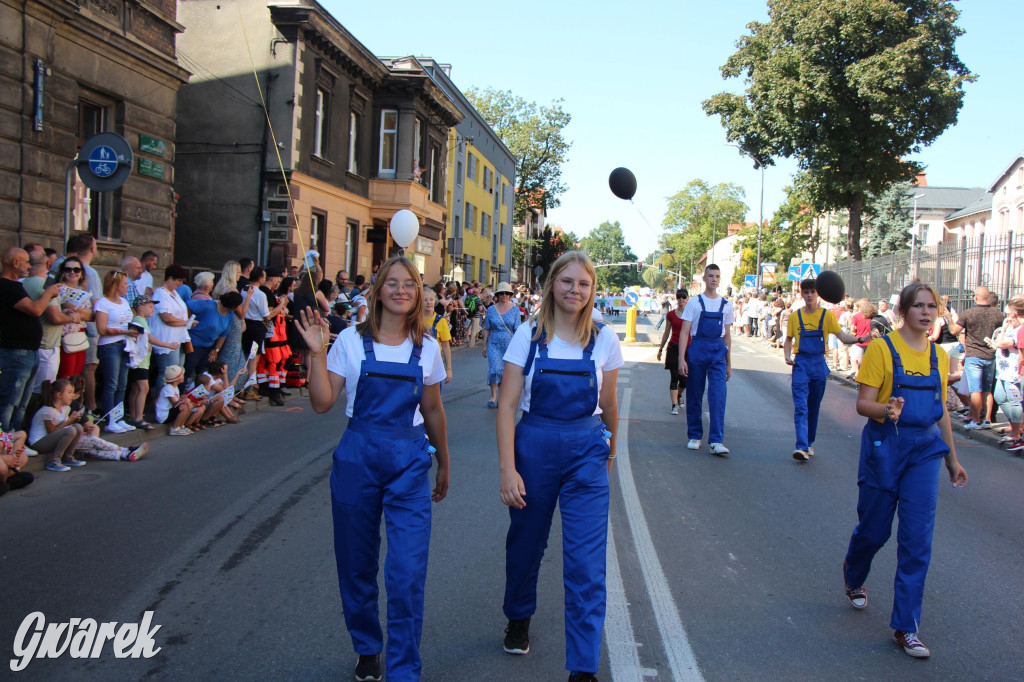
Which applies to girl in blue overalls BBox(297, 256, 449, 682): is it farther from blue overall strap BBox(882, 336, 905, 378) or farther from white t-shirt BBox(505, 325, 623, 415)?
blue overall strap BBox(882, 336, 905, 378)

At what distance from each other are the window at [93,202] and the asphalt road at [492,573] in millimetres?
7487

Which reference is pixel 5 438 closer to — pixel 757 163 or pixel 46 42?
pixel 46 42

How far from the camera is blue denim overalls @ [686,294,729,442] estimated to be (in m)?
9.20

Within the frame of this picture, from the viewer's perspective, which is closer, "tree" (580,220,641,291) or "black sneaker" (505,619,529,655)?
"black sneaker" (505,619,529,655)

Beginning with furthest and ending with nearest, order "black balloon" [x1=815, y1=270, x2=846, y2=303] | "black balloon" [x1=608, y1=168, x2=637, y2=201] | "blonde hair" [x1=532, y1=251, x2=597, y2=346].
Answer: "black balloon" [x1=608, y1=168, x2=637, y2=201] → "black balloon" [x1=815, y1=270, x2=846, y2=303] → "blonde hair" [x1=532, y1=251, x2=597, y2=346]

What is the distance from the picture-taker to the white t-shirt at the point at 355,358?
3.57 m

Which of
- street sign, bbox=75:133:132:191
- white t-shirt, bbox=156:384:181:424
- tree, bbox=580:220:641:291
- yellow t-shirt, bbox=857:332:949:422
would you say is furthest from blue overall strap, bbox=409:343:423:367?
tree, bbox=580:220:641:291

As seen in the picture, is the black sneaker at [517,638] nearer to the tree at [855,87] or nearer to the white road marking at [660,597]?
the white road marking at [660,597]

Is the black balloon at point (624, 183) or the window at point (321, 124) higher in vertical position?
the window at point (321, 124)

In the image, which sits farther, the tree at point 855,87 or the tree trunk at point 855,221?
the tree trunk at point 855,221

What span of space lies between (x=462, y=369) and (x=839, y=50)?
917 inches

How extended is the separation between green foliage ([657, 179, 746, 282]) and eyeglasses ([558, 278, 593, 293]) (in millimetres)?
103964

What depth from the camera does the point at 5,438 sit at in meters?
A: 6.84

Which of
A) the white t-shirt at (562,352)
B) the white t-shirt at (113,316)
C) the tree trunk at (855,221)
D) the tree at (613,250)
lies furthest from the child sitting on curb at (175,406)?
the tree at (613,250)
